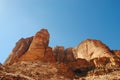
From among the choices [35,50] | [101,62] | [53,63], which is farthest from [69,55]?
[53,63]

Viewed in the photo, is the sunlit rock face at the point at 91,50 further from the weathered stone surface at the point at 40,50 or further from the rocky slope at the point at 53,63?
the weathered stone surface at the point at 40,50

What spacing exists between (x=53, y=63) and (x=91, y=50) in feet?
102

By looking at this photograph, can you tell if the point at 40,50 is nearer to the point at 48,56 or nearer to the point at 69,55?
the point at 48,56

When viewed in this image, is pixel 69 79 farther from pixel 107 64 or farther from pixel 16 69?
pixel 107 64

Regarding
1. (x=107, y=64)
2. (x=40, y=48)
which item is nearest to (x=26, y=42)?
(x=40, y=48)

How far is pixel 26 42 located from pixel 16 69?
3079 centimetres

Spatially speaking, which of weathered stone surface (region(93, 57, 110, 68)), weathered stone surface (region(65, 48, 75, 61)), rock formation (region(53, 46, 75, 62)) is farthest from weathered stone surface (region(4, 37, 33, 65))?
weathered stone surface (region(93, 57, 110, 68))

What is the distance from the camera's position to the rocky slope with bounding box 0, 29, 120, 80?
4916cm

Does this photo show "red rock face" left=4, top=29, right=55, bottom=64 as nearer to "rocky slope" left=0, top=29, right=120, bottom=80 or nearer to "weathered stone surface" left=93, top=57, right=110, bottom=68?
"rocky slope" left=0, top=29, right=120, bottom=80

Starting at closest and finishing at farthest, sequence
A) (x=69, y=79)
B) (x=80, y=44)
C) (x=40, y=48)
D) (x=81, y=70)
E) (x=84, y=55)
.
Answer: (x=69, y=79) < (x=81, y=70) < (x=40, y=48) < (x=84, y=55) < (x=80, y=44)

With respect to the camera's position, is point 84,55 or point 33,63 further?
point 84,55

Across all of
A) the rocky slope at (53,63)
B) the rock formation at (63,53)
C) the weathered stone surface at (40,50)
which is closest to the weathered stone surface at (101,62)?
the rocky slope at (53,63)

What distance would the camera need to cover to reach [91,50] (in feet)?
288

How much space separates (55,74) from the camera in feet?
168
